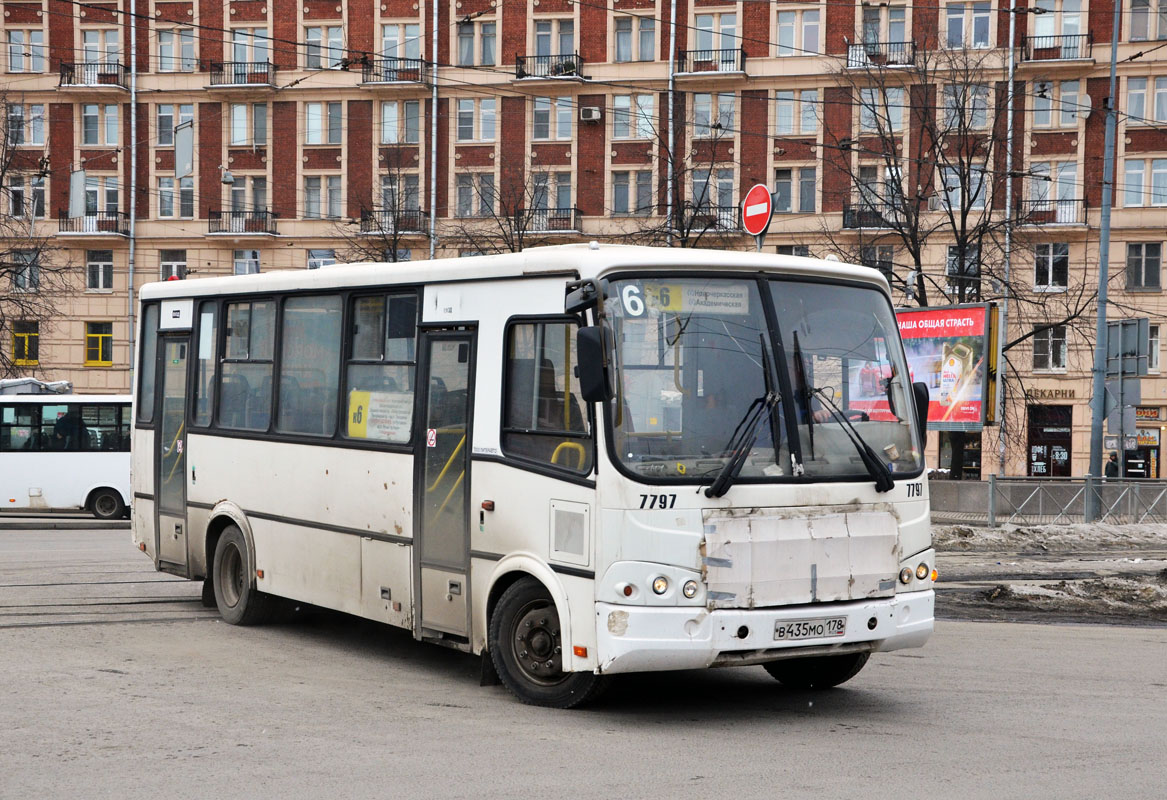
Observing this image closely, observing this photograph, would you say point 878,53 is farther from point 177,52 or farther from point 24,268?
point 24,268

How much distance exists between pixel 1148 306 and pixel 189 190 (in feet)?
110

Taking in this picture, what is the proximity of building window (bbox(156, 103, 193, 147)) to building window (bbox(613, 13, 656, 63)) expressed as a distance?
15.6m

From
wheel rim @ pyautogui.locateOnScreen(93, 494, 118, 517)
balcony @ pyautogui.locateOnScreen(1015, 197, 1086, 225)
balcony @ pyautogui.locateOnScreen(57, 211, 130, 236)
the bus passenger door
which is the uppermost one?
balcony @ pyautogui.locateOnScreen(1015, 197, 1086, 225)

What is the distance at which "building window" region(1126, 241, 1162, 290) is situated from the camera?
47.1 meters

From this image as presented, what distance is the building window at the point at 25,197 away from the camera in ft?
154

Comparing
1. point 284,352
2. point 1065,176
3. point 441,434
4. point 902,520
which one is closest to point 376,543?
point 441,434

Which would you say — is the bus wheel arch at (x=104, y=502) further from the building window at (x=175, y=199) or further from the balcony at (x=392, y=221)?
the building window at (x=175, y=199)

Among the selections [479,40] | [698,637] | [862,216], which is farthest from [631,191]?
[698,637]

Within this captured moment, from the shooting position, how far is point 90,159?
51.4m

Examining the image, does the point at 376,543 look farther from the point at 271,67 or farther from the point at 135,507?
the point at 271,67

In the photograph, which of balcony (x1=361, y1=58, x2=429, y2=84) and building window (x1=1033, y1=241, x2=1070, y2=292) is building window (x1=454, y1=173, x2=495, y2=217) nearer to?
balcony (x1=361, y1=58, x2=429, y2=84)

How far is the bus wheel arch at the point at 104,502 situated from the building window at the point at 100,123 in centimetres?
2672

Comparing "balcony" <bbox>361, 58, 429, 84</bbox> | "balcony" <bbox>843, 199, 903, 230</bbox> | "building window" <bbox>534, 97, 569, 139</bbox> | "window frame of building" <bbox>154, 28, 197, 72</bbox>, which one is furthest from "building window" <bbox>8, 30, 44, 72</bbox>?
"balcony" <bbox>843, 199, 903, 230</bbox>

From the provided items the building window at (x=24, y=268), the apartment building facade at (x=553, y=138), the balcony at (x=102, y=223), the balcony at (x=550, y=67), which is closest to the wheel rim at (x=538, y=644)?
the building window at (x=24, y=268)
